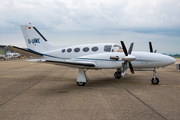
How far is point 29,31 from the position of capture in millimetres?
14141

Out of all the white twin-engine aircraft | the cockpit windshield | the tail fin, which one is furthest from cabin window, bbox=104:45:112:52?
the tail fin

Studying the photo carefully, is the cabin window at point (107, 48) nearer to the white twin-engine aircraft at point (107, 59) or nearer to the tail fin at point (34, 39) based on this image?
the white twin-engine aircraft at point (107, 59)

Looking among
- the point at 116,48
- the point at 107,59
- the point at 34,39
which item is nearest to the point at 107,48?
the point at 116,48

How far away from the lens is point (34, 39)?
14.1 metres

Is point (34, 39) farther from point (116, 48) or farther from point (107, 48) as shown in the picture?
point (116, 48)

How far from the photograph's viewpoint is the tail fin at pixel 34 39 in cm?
1394

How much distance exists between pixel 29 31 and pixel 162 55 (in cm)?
1149

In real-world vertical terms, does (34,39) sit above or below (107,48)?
above

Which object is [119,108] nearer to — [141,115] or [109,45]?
[141,115]

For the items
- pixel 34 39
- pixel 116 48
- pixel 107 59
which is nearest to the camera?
pixel 107 59

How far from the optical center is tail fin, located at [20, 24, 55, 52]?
13.9 metres

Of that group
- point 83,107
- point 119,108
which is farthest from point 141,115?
point 83,107

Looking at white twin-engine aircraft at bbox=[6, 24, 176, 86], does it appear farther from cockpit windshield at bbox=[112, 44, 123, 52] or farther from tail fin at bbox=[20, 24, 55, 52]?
tail fin at bbox=[20, 24, 55, 52]

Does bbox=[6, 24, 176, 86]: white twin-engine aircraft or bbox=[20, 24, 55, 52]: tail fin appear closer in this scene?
bbox=[6, 24, 176, 86]: white twin-engine aircraft
